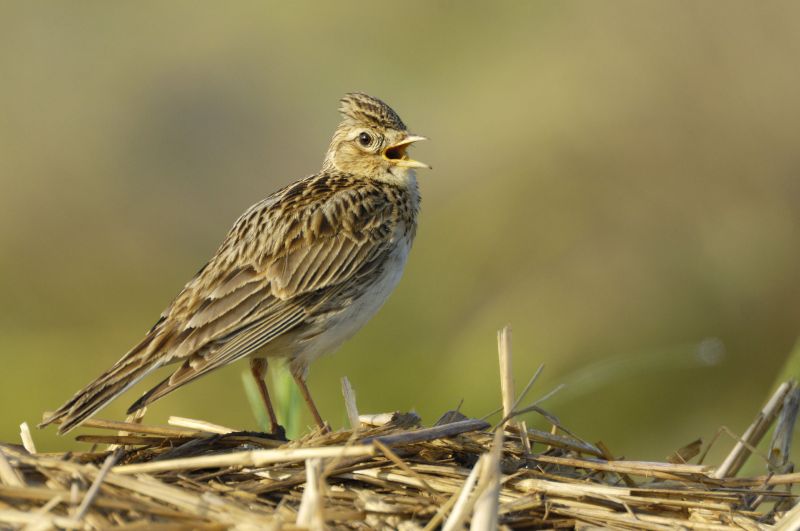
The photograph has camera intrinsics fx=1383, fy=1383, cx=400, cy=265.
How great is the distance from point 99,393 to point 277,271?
4.75 feet

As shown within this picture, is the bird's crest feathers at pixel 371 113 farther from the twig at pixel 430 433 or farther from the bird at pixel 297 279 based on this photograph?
the twig at pixel 430 433

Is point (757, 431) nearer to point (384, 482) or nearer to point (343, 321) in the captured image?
point (384, 482)

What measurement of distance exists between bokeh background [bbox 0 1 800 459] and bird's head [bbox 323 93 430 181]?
1.76 meters

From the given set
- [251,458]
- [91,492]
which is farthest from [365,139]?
[91,492]

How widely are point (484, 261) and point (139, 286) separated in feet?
13.1

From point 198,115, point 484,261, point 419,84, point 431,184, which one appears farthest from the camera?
point 198,115

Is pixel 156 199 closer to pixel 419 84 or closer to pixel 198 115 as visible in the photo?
pixel 198 115

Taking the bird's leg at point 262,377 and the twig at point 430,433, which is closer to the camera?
the twig at point 430,433

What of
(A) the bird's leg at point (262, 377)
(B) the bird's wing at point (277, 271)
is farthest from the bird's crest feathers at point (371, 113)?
(A) the bird's leg at point (262, 377)

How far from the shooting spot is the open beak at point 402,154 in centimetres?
843

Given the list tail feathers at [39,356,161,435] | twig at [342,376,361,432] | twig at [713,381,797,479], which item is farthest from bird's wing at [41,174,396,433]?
twig at [713,381,797,479]

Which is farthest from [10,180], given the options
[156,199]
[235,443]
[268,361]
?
[235,443]

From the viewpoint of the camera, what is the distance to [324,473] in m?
5.31

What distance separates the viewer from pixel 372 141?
28.4 feet
